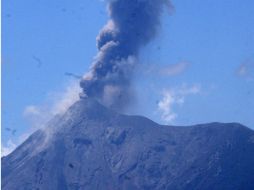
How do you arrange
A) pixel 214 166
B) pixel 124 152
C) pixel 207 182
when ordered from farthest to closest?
pixel 124 152
pixel 214 166
pixel 207 182

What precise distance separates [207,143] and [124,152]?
24539mm

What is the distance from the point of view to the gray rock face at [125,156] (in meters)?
100

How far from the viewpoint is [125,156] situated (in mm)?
118500

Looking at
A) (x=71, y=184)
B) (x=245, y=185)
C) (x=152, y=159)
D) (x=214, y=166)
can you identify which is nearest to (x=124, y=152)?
(x=152, y=159)

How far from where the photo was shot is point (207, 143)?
114875mm

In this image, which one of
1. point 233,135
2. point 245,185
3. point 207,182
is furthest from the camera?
point 233,135

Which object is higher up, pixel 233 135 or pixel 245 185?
pixel 233 135

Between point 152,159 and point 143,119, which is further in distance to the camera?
point 143,119

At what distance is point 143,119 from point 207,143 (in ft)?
90.8

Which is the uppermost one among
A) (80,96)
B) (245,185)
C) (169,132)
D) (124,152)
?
(80,96)

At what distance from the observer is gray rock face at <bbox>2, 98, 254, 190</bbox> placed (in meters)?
100

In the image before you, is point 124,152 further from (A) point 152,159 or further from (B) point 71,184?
(B) point 71,184

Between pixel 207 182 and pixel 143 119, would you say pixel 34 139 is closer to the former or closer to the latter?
pixel 143 119

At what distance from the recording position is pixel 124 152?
12131cm
